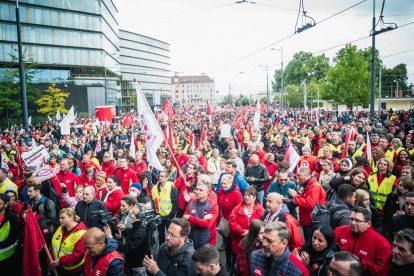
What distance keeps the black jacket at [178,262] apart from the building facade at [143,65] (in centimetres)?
7906

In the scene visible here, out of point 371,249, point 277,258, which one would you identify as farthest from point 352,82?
point 277,258

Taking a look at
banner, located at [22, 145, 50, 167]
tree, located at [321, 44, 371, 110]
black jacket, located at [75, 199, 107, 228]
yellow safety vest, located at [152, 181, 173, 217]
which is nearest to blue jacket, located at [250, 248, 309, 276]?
black jacket, located at [75, 199, 107, 228]

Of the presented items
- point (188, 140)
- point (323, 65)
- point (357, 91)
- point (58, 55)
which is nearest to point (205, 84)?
point (323, 65)

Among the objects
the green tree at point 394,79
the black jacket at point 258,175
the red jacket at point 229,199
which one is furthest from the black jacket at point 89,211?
the green tree at point 394,79

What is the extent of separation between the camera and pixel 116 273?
3.59 m

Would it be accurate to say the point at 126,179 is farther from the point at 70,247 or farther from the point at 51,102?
the point at 51,102

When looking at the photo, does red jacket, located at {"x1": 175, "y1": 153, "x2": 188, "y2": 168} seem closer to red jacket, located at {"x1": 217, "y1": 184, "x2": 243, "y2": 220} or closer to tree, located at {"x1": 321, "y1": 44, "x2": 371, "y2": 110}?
red jacket, located at {"x1": 217, "y1": 184, "x2": 243, "y2": 220}

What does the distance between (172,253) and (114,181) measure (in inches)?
105

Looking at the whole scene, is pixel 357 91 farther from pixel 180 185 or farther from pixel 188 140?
pixel 180 185

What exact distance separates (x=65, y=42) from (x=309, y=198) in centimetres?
5370

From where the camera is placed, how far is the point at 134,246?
4215 millimetres

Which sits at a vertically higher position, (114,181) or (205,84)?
(205,84)

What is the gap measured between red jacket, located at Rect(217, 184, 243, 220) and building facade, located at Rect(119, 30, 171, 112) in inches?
3035

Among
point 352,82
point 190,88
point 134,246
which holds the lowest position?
point 134,246
